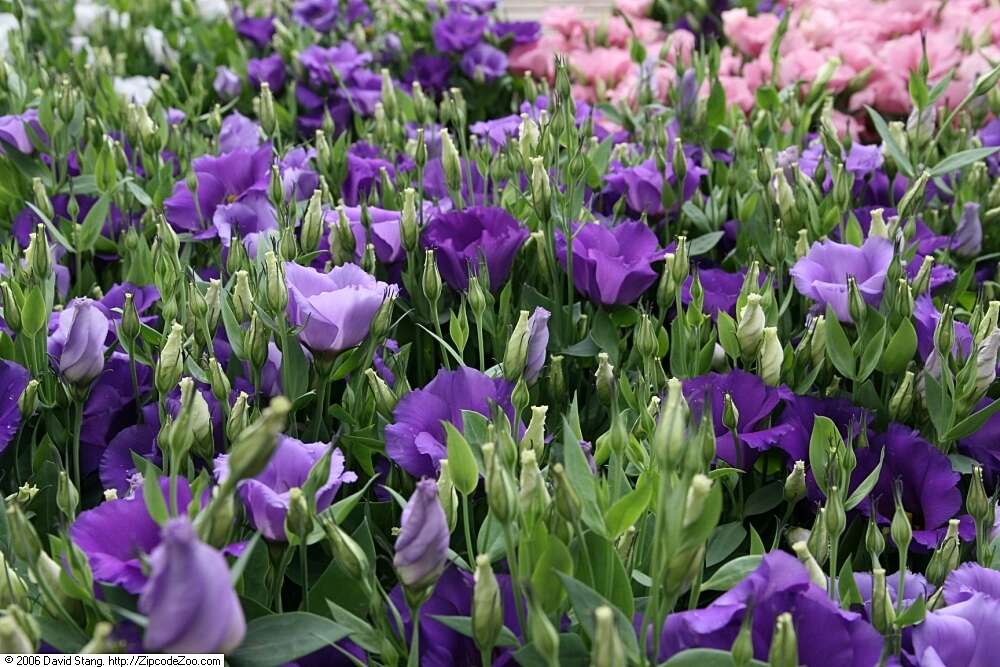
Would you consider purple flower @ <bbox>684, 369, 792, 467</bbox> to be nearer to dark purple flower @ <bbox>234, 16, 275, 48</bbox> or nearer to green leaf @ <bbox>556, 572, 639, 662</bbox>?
green leaf @ <bbox>556, 572, 639, 662</bbox>

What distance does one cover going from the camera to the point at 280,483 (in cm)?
90

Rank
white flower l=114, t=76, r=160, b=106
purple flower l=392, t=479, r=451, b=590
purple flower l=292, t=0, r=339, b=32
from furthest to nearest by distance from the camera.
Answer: purple flower l=292, t=0, r=339, b=32
white flower l=114, t=76, r=160, b=106
purple flower l=392, t=479, r=451, b=590

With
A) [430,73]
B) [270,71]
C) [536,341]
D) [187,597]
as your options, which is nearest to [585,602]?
[187,597]

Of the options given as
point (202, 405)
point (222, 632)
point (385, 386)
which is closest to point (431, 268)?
point (385, 386)

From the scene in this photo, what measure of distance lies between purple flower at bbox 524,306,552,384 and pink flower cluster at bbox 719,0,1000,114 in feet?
4.94

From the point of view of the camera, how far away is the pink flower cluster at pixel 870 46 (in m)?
2.52

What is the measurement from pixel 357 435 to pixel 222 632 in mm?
491

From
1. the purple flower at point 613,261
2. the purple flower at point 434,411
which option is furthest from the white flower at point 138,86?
the purple flower at point 434,411

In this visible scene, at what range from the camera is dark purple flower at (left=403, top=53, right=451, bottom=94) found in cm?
282

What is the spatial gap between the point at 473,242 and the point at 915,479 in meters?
0.56

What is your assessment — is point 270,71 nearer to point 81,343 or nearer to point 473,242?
point 473,242

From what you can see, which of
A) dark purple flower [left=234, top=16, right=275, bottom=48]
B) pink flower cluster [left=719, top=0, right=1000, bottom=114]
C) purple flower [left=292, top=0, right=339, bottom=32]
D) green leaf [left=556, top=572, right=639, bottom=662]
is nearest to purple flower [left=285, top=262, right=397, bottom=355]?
green leaf [left=556, top=572, right=639, bottom=662]

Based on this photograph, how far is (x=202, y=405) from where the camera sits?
38.2 inches

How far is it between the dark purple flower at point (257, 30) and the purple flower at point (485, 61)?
1.73 ft
